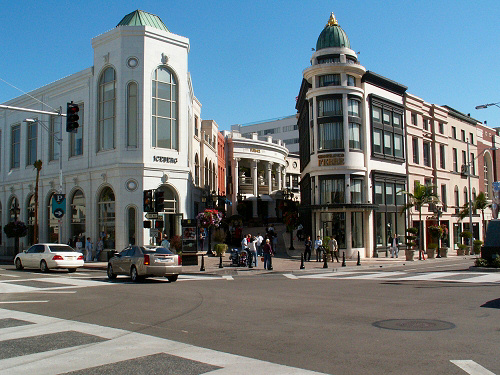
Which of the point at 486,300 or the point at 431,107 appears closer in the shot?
the point at 486,300

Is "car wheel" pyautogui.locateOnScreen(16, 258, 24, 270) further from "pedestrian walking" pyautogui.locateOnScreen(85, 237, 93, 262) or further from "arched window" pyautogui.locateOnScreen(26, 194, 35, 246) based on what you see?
"arched window" pyautogui.locateOnScreen(26, 194, 35, 246)

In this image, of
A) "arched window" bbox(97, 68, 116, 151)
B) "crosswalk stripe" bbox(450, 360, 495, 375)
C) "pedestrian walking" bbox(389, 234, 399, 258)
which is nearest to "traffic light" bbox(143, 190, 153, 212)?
"arched window" bbox(97, 68, 116, 151)

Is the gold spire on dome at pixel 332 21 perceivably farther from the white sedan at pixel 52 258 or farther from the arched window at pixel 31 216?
the arched window at pixel 31 216

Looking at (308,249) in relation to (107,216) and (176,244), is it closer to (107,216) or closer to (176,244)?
(176,244)

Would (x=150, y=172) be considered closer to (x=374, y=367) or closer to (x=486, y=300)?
(x=486, y=300)

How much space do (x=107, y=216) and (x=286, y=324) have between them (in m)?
28.1

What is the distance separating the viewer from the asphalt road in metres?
7.05

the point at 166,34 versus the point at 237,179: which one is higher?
the point at 166,34

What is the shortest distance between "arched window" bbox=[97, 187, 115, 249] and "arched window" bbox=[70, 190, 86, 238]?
2.11 metres

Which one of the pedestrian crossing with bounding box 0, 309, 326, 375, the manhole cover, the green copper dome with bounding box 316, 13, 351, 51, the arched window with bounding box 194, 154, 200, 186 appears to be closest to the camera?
the pedestrian crossing with bounding box 0, 309, 326, 375

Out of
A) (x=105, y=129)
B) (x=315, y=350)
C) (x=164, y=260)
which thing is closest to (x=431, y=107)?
(x=105, y=129)

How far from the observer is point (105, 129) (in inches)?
1452

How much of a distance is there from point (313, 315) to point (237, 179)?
54.6 m

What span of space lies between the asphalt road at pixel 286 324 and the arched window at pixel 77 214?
66.1ft
